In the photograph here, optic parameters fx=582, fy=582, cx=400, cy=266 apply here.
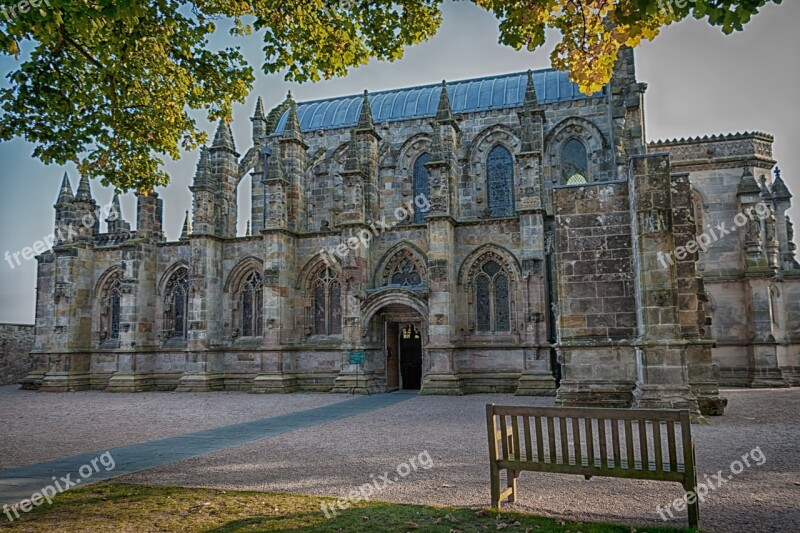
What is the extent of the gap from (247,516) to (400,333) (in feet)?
55.3

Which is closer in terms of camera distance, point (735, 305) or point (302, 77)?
point (302, 77)

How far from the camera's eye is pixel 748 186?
22781mm

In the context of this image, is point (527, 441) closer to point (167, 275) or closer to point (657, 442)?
point (657, 442)

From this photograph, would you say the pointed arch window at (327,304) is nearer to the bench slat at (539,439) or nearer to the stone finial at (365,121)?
the stone finial at (365,121)

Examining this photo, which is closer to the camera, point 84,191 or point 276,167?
point 276,167

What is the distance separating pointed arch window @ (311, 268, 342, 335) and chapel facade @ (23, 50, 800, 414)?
0.06m

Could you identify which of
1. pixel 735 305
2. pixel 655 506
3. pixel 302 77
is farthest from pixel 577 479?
pixel 735 305

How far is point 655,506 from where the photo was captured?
18.3 feet

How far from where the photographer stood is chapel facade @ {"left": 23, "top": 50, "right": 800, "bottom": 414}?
1955 cm

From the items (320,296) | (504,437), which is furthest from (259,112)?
(504,437)

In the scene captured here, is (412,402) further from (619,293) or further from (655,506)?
(655,506)

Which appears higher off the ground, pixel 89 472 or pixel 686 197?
pixel 686 197

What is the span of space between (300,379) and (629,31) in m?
17.7

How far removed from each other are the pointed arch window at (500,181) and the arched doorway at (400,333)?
6.77 meters
